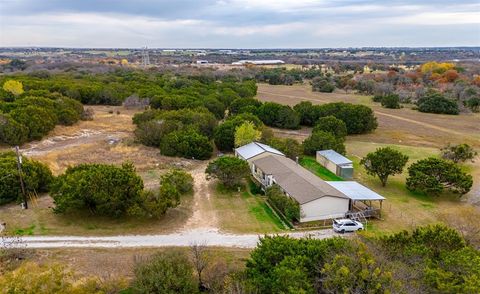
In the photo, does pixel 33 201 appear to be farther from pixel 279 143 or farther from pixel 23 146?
pixel 279 143

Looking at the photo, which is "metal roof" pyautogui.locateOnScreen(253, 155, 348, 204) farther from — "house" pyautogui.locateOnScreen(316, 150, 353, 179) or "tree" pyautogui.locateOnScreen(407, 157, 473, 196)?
"tree" pyautogui.locateOnScreen(407, 157, 473, 196)

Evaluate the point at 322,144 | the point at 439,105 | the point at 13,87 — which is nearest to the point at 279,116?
the point at 322,144

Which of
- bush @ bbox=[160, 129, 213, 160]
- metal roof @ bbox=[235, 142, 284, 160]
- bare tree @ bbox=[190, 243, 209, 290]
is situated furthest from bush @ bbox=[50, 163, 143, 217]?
bush @ bbox=[160, 129, 213, 160]

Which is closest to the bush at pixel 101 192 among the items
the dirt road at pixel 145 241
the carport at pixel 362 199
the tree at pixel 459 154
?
the dirt road at pixel 145 241

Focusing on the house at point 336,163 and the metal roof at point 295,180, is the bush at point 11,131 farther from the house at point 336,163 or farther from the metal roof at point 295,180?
the house at point 336,163

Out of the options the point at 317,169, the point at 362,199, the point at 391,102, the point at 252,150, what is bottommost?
the point at 317,169

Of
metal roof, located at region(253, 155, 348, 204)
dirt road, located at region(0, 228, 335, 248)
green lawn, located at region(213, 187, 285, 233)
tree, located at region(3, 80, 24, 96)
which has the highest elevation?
tree, located at region(3, 80, 24, 96)

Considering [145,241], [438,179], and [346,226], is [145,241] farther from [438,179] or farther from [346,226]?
[438,179]
